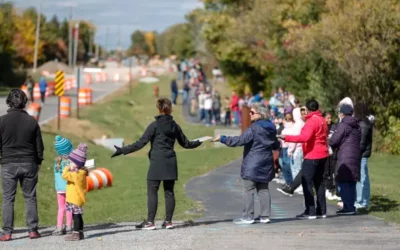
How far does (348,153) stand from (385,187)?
5.55m

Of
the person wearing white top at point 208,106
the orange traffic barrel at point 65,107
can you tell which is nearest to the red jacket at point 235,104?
the person wearing white top at point 208,106

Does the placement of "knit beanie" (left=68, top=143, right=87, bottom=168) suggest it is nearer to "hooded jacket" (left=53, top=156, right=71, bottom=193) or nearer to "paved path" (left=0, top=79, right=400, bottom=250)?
"hooded jacket" (left=53, top=156, right=71, bottom=193)

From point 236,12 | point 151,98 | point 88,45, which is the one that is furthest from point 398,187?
point 88,45

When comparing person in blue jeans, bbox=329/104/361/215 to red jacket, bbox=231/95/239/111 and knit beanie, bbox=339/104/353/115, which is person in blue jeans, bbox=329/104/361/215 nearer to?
knit beanie, bbox=339/104/353/115

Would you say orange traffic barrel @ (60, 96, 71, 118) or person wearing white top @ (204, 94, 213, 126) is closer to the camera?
orange traffic barrel @ (60, 96, 71, 118)

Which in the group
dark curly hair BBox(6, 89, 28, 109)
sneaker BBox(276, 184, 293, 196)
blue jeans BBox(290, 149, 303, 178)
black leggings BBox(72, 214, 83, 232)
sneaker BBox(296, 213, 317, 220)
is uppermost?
dark curly hair BBox(6, 89, 28, 109)

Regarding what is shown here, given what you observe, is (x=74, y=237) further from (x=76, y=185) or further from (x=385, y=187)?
(x=385, y=187)

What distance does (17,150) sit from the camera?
11.1 metres

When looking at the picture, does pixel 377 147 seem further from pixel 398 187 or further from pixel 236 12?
pixel 236 12

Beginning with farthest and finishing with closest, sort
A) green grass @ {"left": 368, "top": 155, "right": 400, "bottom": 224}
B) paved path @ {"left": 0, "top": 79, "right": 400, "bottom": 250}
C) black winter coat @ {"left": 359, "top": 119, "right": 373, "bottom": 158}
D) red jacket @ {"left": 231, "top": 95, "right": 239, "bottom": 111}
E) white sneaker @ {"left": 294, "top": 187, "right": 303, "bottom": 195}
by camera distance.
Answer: red jacket @ {"left": 231, "top": 95, "right": 239, "bottom": 111}
white sneaker @ {"left": 294, "top": 187, "right": 303, "bottom": 195}
black winter coat @ {"left": 359, "top": 119, "right": 373, "bottom": 158}
green grass @ {"left": 368, "top": 155, "right": 400, "bottom": 224}
paved path @ {"left": 0, "top": 79, "right": 400, "bottom": 250}

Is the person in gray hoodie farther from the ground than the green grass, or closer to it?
farther from the ground

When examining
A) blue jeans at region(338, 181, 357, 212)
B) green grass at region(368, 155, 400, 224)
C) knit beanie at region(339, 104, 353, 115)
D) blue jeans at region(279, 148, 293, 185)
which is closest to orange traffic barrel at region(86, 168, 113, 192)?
blue jeans at region(279, 148, 293, 185)

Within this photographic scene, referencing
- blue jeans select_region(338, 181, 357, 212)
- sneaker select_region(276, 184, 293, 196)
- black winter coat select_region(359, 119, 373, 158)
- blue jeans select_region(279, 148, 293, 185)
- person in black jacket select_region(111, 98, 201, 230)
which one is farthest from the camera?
blue jeans select_region(279, 148, 293, 185)

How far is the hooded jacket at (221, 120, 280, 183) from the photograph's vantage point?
40.3 ft
